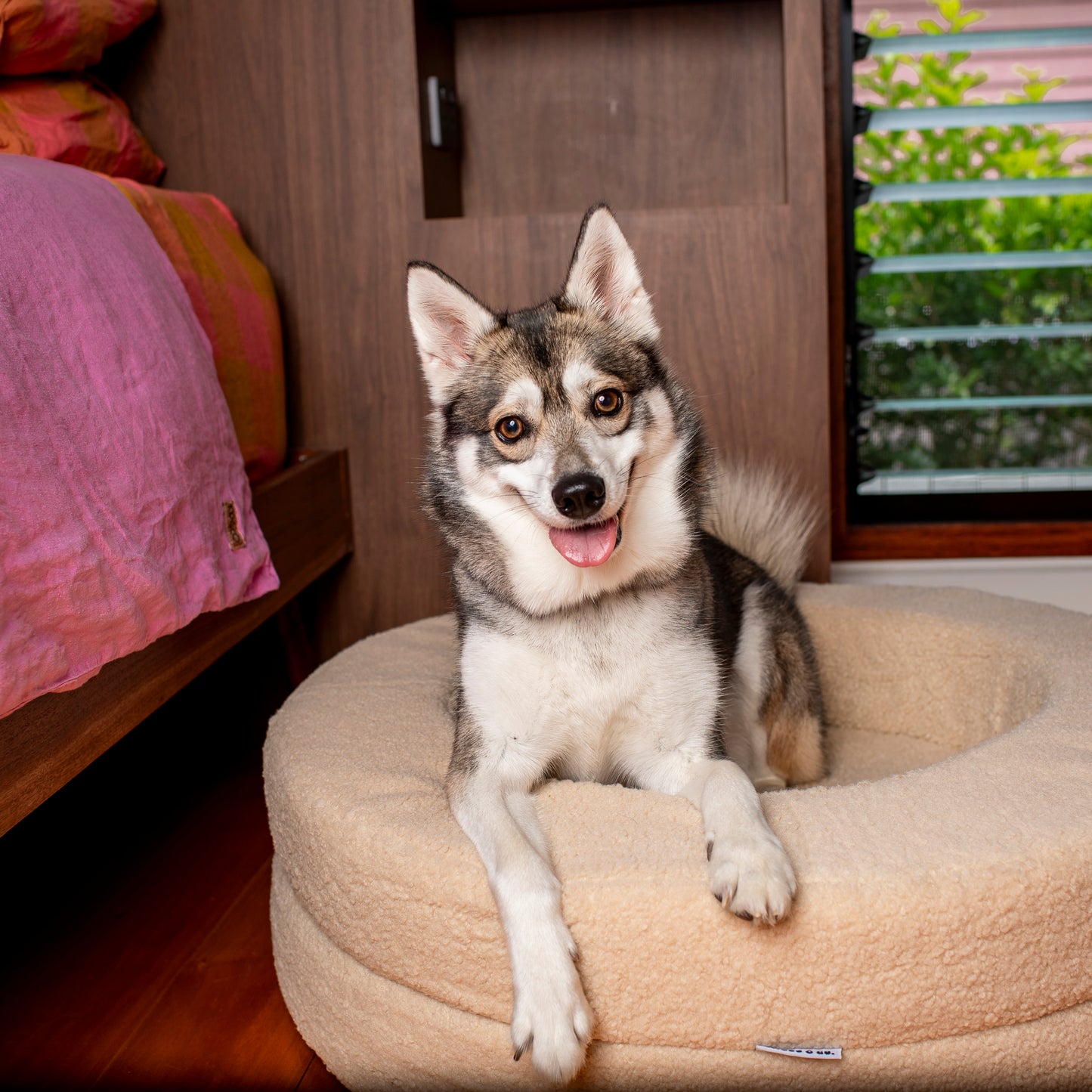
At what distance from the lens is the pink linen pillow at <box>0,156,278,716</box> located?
45.0 inches

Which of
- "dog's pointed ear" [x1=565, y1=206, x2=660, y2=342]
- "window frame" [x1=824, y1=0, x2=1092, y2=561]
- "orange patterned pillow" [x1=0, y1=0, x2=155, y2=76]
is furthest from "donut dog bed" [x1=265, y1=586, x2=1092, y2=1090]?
"window frame" [x1=824, y1=0, x2=1092, y2=561]

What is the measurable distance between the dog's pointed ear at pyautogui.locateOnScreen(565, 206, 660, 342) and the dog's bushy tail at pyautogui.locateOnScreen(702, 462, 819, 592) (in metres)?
0.63

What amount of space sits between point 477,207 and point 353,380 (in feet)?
2.00

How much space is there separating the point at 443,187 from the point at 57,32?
2.78 ft

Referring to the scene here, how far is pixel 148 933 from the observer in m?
1.67

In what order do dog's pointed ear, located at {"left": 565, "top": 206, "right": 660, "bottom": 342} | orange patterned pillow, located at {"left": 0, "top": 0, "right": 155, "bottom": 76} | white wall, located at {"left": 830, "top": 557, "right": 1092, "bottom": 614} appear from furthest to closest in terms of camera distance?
1. white wall, located at {"left": 830, "top": 557, "right": 1092, "bottom": 614}
2. orange patterned pillow, located at {"left": 0, "top": 0, "right": 155, "bottom": 76}
3. dog's pointed ear, located at {"left": 565, "top": 206, "right": 660, "bottom": 342}

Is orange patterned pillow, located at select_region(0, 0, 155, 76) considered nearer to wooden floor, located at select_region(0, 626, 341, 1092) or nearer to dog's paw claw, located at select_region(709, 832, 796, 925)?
wooden floor, located at select_region(0, 626, 341, 1092)

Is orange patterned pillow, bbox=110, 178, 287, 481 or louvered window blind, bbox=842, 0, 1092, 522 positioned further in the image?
louvered window blind, bbox=842, 0, 1092, 522

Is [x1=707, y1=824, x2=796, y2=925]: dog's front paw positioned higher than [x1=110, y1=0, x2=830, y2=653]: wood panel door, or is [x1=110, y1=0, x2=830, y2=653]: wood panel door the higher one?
[x1=110, y1=0, x2=830, y2=653]: wood panel door

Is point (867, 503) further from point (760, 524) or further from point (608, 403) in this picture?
point (608, 403)

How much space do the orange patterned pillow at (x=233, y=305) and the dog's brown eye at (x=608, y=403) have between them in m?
0.87

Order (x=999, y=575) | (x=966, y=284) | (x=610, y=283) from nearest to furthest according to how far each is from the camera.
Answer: (x=610, y=283), (x=999, y=575), (x=966, y=284)

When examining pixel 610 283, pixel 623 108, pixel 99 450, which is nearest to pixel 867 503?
pixel 623 108

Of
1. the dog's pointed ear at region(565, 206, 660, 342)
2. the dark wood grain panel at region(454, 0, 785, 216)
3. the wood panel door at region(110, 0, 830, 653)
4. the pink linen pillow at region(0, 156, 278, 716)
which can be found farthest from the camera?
the dark wood grain panel at region(454, 0, 785, 216)
